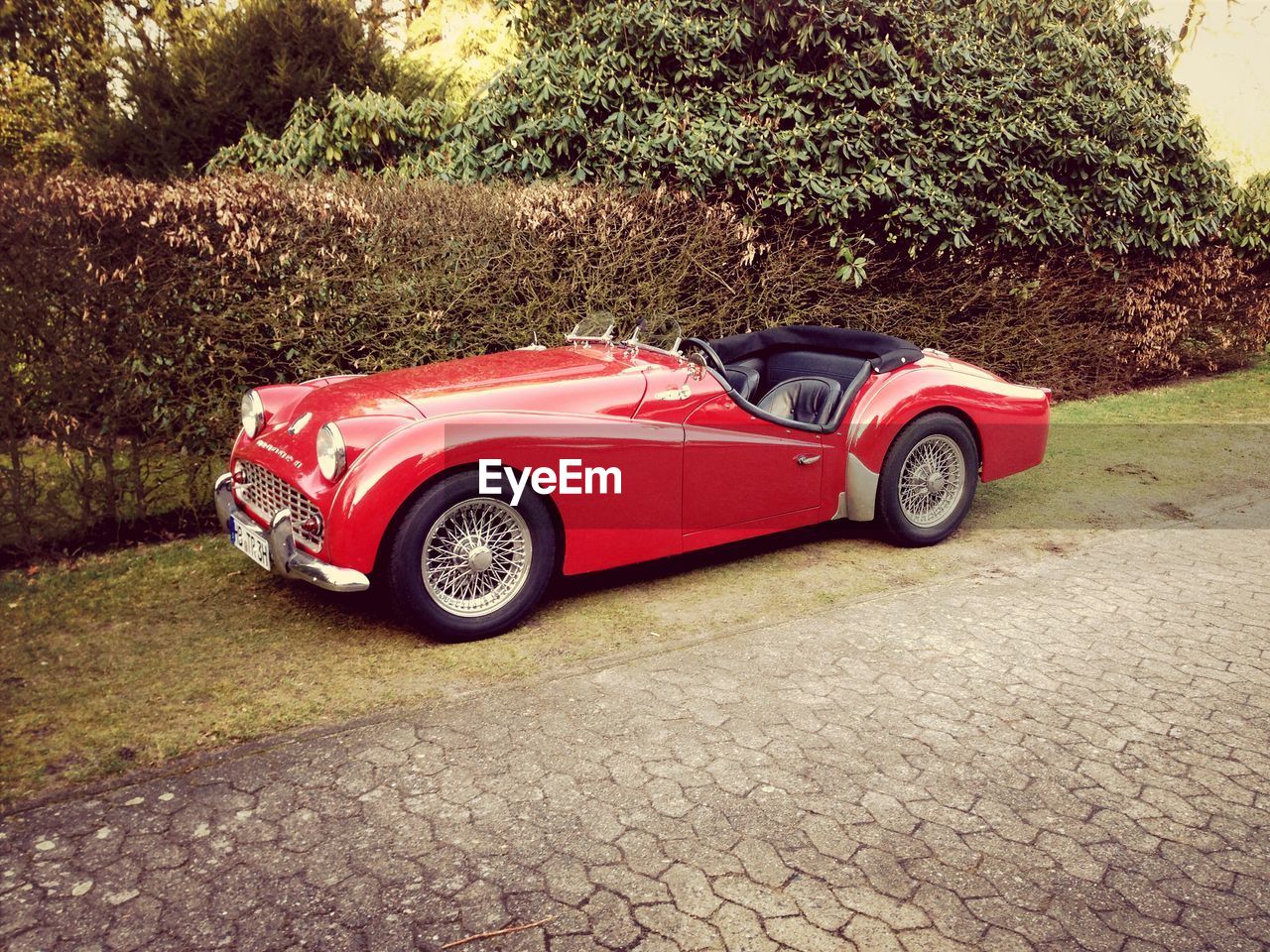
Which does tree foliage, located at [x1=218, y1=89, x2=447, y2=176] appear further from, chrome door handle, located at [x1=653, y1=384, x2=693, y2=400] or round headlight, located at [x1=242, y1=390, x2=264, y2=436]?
chrome door handle, located at [x1=653, y1=384, x2=693, y2=400]

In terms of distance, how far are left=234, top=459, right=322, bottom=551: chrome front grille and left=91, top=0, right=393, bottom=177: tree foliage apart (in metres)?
7.21


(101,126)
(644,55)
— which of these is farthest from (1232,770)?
(101,126)

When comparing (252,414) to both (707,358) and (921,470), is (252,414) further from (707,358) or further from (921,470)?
(921,470)

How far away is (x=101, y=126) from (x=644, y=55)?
6.60 meters

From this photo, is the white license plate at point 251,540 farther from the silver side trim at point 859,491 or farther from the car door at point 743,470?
the silver side trim at point 859,491

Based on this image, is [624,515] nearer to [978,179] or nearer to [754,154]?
[754,154]

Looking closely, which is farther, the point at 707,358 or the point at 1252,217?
the point at 1252,217

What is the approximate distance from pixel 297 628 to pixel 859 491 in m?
3.07

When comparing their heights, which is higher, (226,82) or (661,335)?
(226,82)

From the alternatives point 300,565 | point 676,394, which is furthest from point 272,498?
point 676,394

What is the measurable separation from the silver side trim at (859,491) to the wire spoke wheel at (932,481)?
210mm

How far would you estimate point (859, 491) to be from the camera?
5.45 metres

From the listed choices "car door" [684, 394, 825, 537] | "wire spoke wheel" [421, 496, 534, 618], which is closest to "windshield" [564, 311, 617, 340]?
"car door" [684, 394, 825, 537]

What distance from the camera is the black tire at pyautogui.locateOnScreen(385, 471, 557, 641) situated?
13.2 feet
